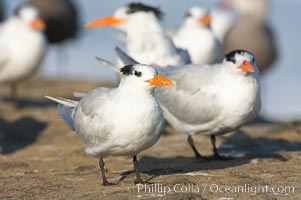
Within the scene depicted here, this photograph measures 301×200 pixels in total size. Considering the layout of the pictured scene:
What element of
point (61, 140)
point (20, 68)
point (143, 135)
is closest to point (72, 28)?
point (20, 68)

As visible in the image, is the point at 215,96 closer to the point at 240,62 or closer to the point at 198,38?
the point at 240,62

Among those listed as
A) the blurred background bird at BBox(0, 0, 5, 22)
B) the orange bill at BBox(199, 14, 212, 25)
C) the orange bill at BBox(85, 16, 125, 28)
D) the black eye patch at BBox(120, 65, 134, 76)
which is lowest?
the black eye patch at BBox(120, 65, 134, 76)

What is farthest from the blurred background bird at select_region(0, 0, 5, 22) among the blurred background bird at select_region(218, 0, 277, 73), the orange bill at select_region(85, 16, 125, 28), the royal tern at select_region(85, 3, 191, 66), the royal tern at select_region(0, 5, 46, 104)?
the royal tern at select_region(85, 3, 191, 66)

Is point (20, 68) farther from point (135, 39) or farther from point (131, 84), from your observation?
point (131, 84)

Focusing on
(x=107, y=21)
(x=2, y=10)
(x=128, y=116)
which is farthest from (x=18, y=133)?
(x=2, y=10)

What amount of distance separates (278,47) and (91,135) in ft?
25.5

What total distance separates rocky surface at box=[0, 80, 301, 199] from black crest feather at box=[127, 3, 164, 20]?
1195 mm

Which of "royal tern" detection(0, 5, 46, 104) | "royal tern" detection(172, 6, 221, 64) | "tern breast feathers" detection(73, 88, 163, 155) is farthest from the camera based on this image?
"royal tern" detection(0, 5, 46, 104)

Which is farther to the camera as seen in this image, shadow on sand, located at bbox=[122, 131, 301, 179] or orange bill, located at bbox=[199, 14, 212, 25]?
orange bill, located at bbox=[199, 14, 212, 25]

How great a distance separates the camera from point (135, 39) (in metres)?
7.61

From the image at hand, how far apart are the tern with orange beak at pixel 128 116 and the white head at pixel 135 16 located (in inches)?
94.9

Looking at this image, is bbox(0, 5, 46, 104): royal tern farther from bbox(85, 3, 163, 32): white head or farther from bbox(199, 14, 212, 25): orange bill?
bbox(199, 14, 212, 25): orange bill

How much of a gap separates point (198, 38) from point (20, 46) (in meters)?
2.45

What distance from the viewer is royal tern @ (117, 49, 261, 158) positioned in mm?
5918
